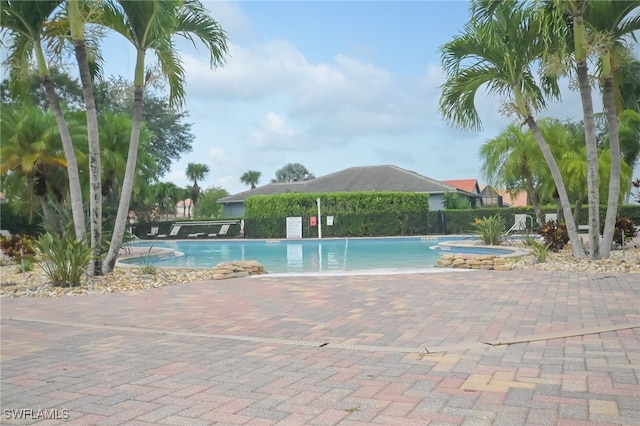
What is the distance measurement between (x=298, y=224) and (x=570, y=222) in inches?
751

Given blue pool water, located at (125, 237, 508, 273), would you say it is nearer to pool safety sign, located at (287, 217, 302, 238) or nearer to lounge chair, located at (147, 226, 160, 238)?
pool safety sign, located at (287, 217, 302, 238)

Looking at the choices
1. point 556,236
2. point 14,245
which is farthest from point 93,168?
point 556,236

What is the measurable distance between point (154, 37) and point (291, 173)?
62.3 metres

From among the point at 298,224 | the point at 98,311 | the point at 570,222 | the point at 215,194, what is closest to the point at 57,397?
the point at 98,311

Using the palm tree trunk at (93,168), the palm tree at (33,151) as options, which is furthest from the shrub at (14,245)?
the palm tree trunk at (93,168)

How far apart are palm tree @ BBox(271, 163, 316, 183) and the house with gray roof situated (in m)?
27.3

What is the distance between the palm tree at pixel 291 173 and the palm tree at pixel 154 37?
200 feet

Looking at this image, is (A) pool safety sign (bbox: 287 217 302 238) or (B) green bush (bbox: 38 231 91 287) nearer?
(B) green bush (bbox: 38 231 91 287)

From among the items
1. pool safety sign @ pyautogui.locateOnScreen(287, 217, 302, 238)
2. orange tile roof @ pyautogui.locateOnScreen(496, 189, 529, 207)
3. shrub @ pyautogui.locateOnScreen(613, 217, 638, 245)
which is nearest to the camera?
shrub @ pyautogui.locateOnScreen(613, 217, 638, 245)

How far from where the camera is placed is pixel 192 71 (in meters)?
10.6

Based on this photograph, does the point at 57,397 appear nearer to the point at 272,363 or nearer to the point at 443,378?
the point at 272,363

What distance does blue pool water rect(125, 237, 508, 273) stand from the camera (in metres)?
14.8

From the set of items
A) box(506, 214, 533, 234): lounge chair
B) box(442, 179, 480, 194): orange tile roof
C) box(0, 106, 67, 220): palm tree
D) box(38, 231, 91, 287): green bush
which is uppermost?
box(442, 179, 480, 194): orange tile roof

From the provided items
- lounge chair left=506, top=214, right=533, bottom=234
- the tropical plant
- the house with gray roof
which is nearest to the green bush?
the tropical plant
